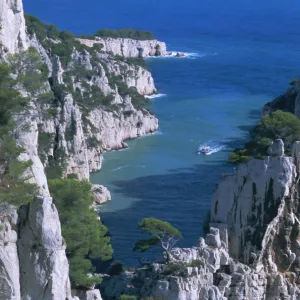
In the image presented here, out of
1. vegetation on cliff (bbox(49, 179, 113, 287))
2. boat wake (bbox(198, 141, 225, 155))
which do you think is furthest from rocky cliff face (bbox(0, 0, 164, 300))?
boat wake (bbox(198, 141, 225, 155))

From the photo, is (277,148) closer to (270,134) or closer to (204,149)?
(270,134)

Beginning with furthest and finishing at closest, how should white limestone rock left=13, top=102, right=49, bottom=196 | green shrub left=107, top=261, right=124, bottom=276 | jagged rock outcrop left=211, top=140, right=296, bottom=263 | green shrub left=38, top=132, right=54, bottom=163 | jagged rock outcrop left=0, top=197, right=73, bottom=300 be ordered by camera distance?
1. green shrub left=38, top=132, right=54, bottom=163
2. green shrub left=107, top=261, right=124, bottom=276
3. jagged rock outcrop left=211, top=140, right=296, bottom=263
4. white limestone rock left=13, top=102, right=49, bottom=196
5. jagged rock outcrop left=0, top=197, right=73, bottom=300

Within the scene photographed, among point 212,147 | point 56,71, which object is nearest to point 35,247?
point 56,71

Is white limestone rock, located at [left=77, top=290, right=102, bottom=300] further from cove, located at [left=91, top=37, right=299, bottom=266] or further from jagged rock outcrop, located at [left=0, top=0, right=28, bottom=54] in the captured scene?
cove, located at [left=91, top=37, right=299, bottom=266]

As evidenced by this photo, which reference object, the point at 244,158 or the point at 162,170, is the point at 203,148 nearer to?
the point at 162,170

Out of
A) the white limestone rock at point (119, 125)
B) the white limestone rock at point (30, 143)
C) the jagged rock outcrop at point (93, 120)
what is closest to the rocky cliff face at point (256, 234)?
the white limestone rock at point (30, 143)
